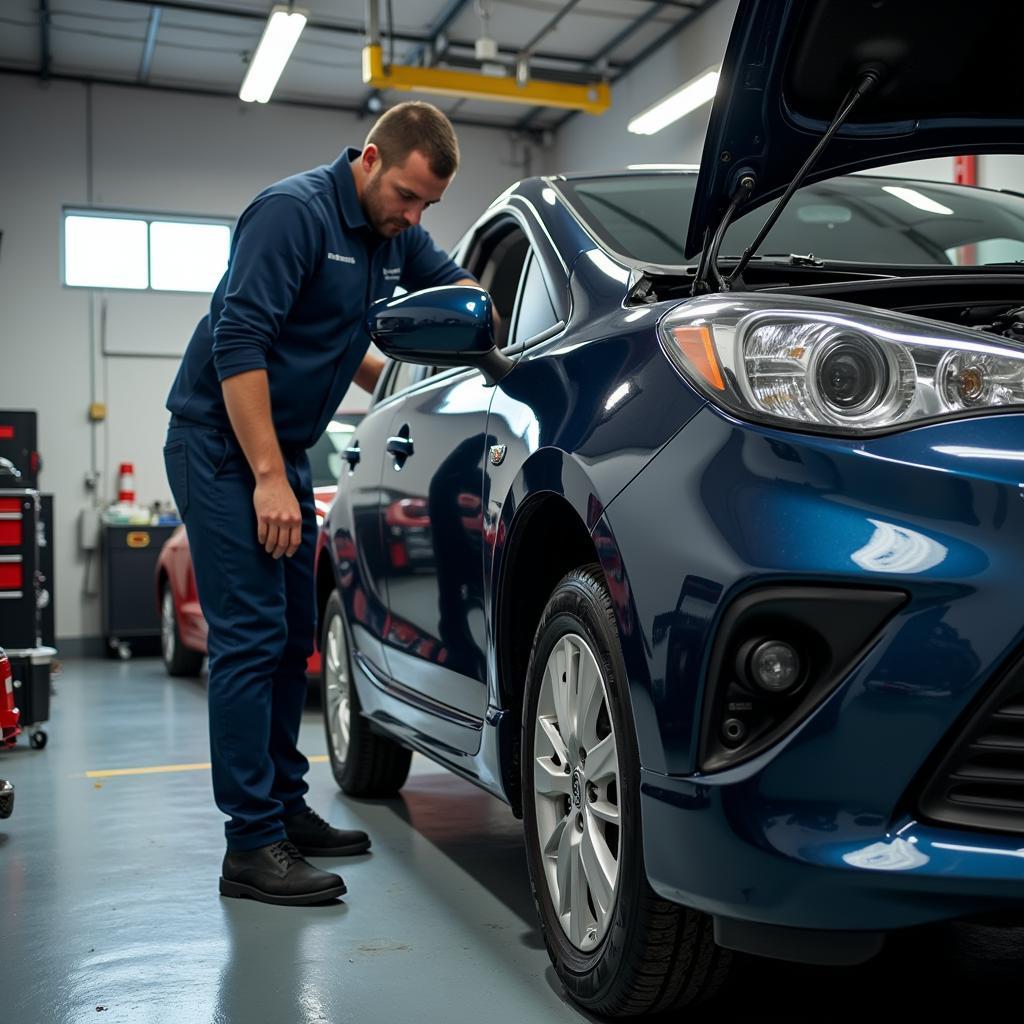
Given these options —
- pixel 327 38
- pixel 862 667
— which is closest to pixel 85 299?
pixel 327 38

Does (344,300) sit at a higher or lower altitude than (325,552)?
higher

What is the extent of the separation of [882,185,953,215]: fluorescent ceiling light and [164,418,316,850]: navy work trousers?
4.89ft

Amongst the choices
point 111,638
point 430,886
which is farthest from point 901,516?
point 111,638

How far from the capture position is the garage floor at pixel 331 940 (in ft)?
6.57

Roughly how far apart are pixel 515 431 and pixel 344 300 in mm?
868

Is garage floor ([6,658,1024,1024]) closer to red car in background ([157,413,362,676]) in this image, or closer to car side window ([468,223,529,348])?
car side window ([468,223,529,348])

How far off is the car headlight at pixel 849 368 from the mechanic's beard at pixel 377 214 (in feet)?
4.68

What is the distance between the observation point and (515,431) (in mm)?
2160

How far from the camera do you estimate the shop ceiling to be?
966 centimetres

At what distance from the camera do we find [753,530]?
1.47m

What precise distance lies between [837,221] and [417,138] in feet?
2.93

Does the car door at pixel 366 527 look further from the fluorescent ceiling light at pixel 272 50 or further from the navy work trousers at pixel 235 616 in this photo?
the fluorescent ceiling light at pixel 272 50

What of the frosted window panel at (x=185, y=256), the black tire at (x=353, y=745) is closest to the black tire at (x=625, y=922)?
the black tire at (x=353, y=745)

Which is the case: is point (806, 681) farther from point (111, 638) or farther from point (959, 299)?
point (111, 638)
